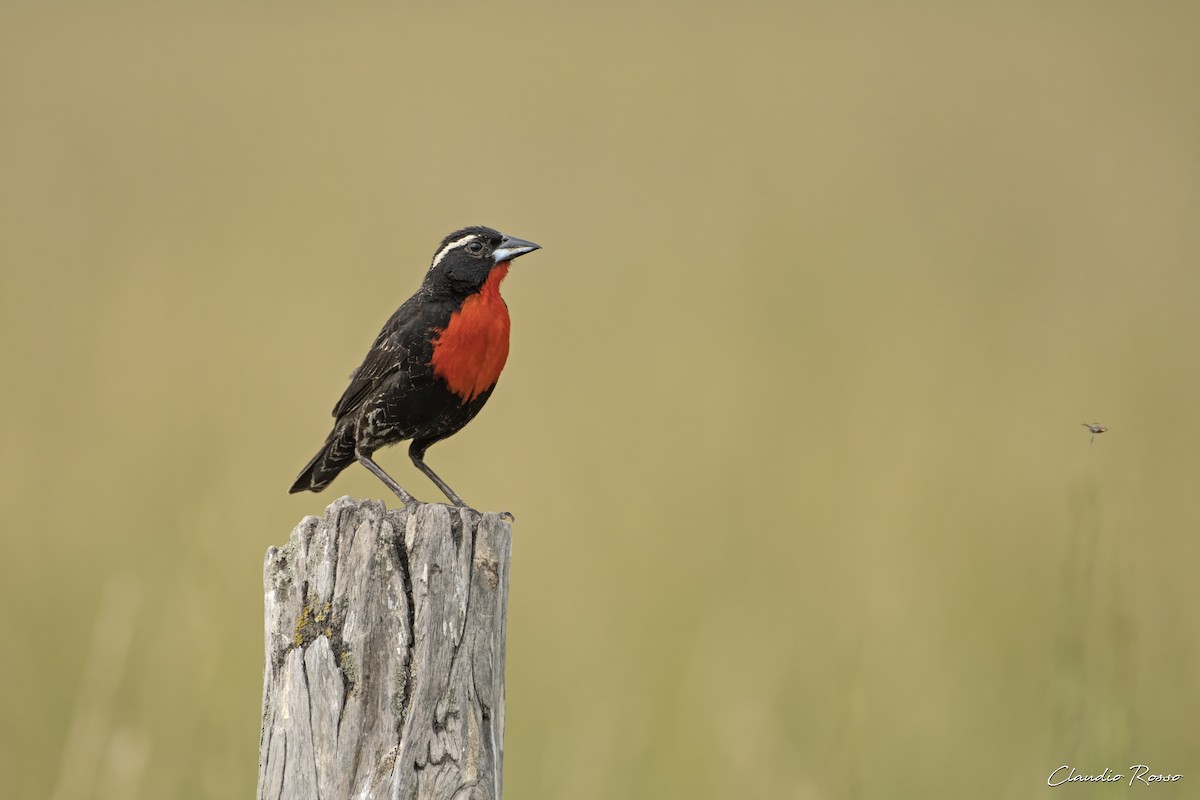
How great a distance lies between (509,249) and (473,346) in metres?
0.49

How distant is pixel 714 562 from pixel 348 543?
15.3ft

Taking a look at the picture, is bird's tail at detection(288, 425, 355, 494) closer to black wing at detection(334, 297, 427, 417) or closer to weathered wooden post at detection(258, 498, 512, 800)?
black wing at detection(334, 297, 427, 417)

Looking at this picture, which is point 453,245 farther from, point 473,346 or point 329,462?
point 329,462

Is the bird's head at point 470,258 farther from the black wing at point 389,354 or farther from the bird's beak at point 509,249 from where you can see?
the black wing at point 389,354

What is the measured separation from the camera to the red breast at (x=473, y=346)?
528cm

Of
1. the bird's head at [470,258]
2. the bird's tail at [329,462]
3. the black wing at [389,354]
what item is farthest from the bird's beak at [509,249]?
the bird's tail at [329,462]

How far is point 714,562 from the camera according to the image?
25.3 feet

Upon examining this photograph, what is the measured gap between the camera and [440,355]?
528 centimetres

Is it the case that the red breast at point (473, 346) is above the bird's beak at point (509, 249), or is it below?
below
